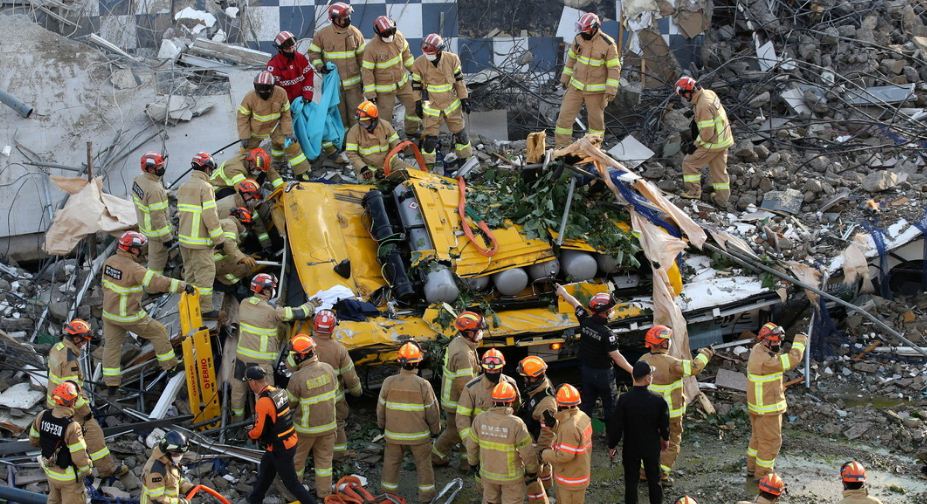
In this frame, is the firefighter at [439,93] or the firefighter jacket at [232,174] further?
the firefighter at [439,93]

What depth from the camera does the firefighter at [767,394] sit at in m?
10.0

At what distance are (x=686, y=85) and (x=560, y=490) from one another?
5.38 metres

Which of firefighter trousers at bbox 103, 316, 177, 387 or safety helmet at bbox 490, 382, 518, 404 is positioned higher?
safety helmet at bbox 490, 382, 518, 404

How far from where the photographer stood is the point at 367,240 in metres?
11.6

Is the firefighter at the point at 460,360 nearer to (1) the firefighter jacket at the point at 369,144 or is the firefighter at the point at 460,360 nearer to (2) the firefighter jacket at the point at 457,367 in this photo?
(2) the firefighter jacket at the point at 457,367

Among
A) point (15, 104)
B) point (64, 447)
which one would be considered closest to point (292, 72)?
point (15, 104)

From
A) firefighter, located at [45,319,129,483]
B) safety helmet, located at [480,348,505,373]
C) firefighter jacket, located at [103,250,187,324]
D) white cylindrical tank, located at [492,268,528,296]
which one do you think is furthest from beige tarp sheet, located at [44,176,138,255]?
safety helmet, located at [480,348,505,373]

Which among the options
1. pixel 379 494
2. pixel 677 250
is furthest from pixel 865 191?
pixel 379 494

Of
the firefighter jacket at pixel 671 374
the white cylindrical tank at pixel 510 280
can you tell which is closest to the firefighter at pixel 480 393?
the firefighter jacket at pixel 671 374

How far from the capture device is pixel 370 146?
12.8 metres

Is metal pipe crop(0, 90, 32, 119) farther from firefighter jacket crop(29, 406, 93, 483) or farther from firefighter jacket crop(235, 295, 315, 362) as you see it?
firefighter jacket crop(29, 406, 93, 483)

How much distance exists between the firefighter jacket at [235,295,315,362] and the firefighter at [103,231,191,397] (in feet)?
2.66

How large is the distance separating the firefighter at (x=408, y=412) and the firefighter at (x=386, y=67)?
4.45 meters

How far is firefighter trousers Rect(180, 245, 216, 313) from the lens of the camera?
37.9ft
